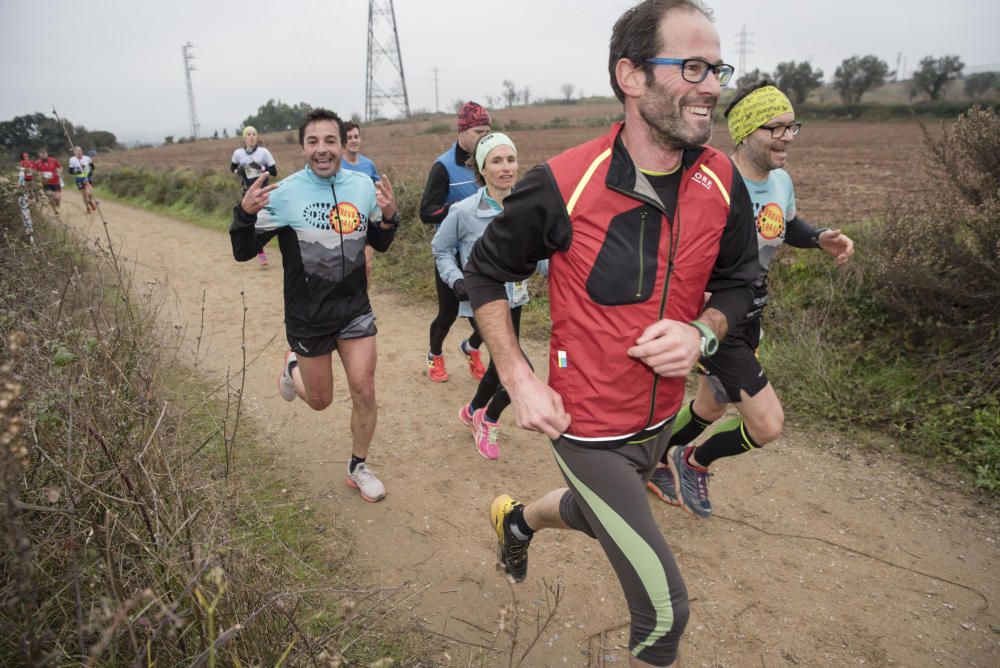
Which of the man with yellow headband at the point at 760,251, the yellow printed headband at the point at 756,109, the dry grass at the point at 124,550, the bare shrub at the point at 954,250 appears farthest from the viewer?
the bare shrub at the point at 954,250

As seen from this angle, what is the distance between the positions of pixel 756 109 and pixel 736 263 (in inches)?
62.9

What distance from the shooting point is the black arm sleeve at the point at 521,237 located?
2010 millimetres

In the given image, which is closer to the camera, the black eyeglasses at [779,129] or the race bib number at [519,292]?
the black eyeglasses at [779,129]

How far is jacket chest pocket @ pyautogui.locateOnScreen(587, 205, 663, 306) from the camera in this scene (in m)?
1.97

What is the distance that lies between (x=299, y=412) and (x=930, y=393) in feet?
15.8

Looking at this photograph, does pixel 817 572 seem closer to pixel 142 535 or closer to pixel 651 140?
pixel 651 140

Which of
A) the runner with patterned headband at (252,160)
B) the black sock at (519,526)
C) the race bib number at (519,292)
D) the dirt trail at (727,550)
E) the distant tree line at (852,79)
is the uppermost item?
the distant tree line at (852,79)

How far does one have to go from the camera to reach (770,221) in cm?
339

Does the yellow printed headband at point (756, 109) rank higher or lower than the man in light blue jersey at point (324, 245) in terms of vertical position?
higher

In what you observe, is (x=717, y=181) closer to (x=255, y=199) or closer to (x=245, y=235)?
(x=255, y=199)

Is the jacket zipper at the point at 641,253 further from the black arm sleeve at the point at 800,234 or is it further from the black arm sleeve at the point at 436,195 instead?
the black arm sleeve at the point at 436,195

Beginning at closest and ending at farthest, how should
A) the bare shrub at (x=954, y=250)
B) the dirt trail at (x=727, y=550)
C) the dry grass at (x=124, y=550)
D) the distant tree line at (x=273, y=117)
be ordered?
the dry grass at (x=124, y=550) < the dirt trail at (x=727, y=550) < the bare shrub at (x=954, y=250) < the distant tree line at (x=273, y=117)

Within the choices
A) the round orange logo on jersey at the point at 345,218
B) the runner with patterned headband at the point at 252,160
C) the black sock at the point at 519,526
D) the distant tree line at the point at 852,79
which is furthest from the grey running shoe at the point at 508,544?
the distant tree line at the point at 852,79

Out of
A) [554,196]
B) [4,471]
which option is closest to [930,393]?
[554,196]
